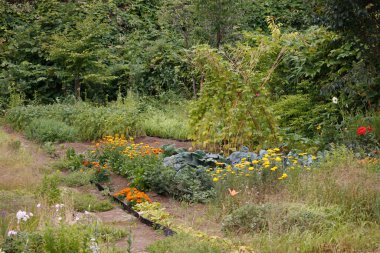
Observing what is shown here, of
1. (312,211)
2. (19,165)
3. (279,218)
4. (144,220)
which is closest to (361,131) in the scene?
(312,211)

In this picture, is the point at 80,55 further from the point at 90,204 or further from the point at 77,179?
the point at 90,204

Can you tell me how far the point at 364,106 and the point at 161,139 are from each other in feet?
14.9

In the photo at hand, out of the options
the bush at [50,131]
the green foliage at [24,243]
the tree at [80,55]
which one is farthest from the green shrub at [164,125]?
the green foliage at [24,243]

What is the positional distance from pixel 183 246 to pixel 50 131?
24.7 ft

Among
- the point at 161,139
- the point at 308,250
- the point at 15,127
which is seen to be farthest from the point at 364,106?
the point at 15,127

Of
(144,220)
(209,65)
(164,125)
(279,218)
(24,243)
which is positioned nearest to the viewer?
(24,243)

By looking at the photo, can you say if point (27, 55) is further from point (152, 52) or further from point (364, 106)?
point (364, 106)

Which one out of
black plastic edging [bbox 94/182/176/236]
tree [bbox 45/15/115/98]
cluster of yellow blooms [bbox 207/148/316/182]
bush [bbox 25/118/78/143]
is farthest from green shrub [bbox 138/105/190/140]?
black plastic edging [bbox 94/182/176/236]

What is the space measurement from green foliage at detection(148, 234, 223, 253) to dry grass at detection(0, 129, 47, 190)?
3.04 meters

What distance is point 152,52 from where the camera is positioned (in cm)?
1769

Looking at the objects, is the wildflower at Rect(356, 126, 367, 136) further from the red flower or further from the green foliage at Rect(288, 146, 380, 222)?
the green foliage at Rect(288, 146, 380, 222)

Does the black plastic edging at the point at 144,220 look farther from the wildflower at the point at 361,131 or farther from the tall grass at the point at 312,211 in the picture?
the wildflower at the point at 361,131

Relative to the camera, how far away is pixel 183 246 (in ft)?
17.6

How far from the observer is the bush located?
12.2 metres
